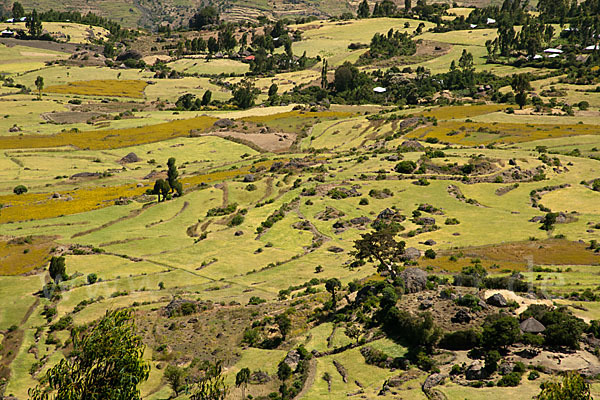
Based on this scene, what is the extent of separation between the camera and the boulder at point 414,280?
6525cm

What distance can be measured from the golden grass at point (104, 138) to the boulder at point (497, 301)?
5547 inches

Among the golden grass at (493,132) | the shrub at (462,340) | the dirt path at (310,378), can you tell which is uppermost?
the golden grass at (493,132)

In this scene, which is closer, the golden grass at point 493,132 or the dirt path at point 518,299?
the dirt path at point 518,299

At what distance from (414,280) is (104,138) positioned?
143228 millimetres

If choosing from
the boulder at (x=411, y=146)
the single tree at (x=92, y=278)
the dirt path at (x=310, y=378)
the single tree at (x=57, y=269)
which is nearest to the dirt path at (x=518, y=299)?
the dirt path at (x=310, y=378)

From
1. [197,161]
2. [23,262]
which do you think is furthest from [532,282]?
[197,161]

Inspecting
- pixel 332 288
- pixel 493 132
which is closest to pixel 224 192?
pixel 332 288

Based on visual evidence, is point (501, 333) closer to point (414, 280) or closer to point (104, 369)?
point (414, 280)

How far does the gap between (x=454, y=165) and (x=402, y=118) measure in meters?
58.6

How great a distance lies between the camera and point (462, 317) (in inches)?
2263

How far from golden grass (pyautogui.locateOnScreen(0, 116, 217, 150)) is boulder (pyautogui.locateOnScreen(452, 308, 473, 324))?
141 metres

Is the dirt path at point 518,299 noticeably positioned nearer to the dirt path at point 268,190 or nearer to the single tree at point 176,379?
the single tree at point 176,379

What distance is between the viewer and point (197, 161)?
16662 cm

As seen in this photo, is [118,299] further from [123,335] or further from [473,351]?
[473,351]
